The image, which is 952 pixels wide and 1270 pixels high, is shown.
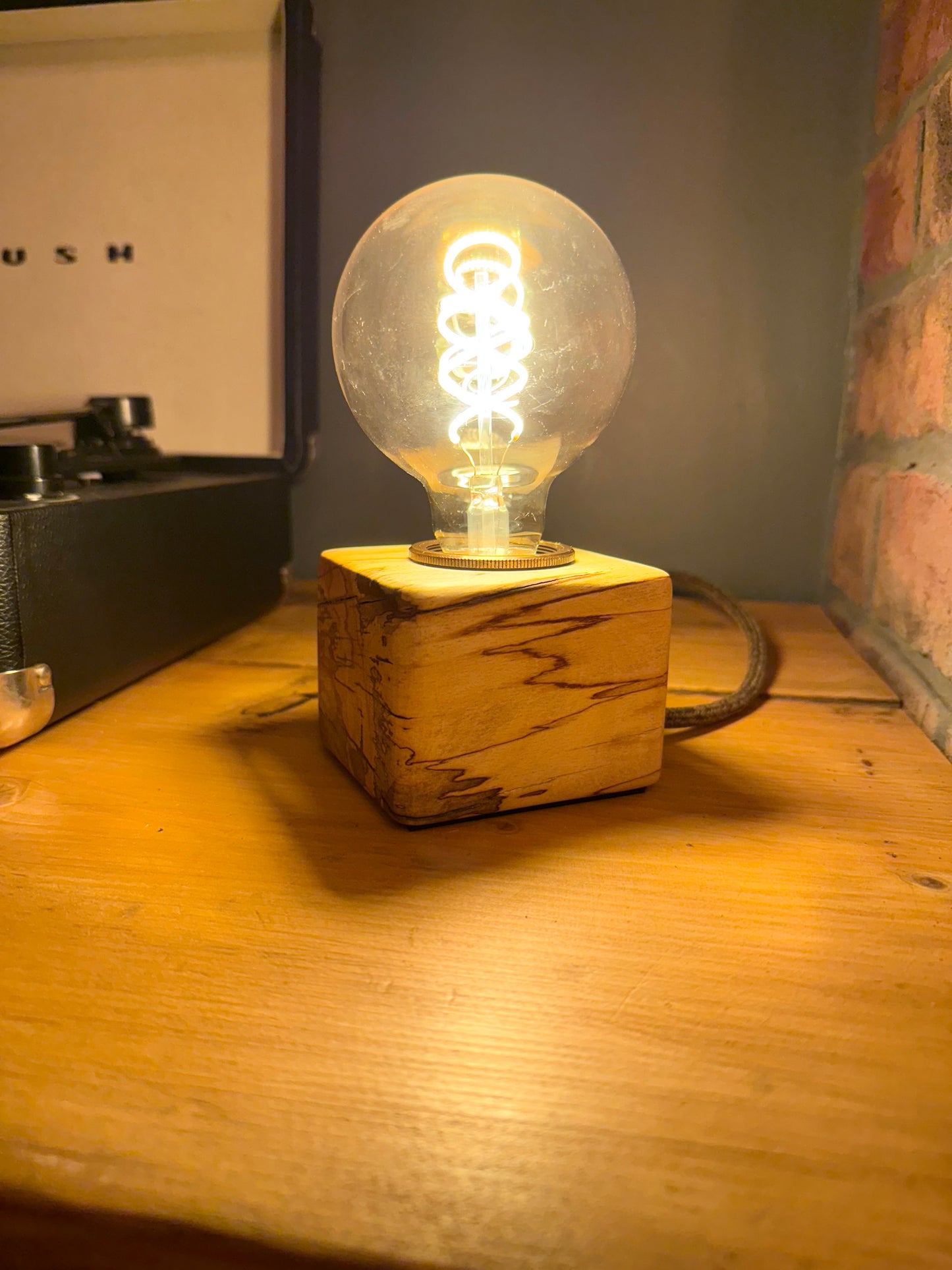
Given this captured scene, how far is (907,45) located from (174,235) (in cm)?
83

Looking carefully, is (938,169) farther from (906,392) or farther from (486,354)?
(486,354)

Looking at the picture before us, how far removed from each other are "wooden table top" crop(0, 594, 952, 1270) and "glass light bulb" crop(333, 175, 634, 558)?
0.74 feet

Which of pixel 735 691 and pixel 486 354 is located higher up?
pixel 486 354

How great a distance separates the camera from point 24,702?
0.60 metres

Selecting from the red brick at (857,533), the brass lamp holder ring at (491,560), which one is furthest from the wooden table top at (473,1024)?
the red brick at (857,533)

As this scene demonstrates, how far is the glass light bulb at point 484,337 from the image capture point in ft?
1.92

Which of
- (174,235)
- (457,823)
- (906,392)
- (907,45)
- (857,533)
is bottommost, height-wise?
(457,823)

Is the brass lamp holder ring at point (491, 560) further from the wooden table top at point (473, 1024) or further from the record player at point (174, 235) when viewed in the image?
the record player at point (174, 235)

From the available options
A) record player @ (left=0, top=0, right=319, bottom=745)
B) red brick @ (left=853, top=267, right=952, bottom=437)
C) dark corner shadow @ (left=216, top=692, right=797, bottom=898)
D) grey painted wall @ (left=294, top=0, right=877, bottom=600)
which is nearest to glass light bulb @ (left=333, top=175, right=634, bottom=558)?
dark corner shadow @ (left=216, top=692, right=797, bottom=898)

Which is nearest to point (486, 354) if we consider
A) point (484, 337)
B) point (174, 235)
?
point (484, 337)

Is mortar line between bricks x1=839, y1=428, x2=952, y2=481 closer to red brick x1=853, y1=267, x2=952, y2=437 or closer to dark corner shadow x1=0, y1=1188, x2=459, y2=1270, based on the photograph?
red brick x1=853, y1=267, x2=952, y2=437

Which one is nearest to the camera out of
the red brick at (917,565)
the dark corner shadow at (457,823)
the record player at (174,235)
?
the dark corner shadow at (457,823)

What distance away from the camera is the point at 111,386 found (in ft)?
3.62

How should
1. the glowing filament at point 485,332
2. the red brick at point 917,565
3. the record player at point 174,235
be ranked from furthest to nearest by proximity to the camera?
the record player at point 174,235
the red brick at point 917,565
the glowing filament at point 485,332
